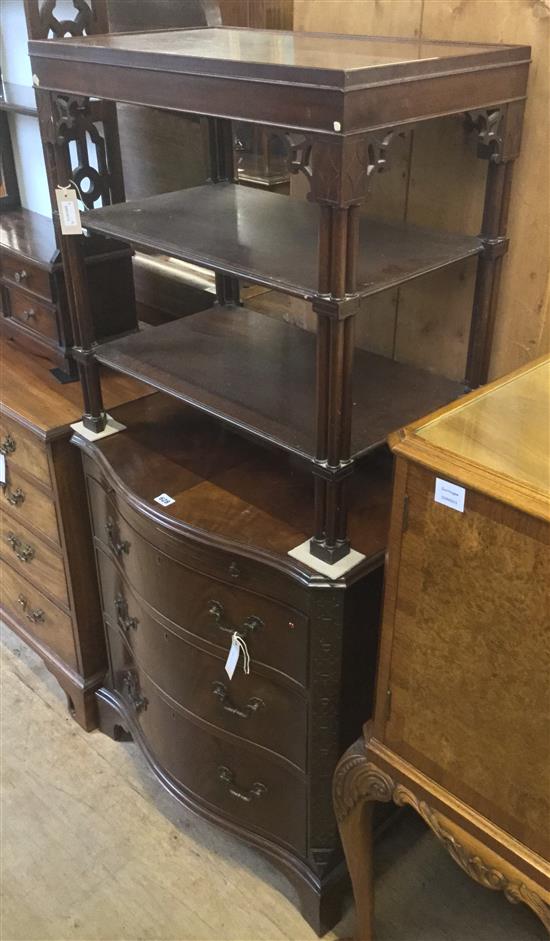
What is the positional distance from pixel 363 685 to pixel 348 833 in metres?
0.24

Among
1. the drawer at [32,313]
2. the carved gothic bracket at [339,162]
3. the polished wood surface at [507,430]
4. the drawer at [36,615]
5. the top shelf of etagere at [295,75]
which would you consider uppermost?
the top shelf of etagere at [295,75]

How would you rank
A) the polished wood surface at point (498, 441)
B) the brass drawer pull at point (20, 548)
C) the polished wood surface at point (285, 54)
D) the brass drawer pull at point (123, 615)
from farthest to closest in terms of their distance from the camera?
the brass drawer pull at point (20, 548) < the brass drawer pull at point (123, 615) < the polished wood surface at point (285, 54) < the polished wood surface at point (498, 441)

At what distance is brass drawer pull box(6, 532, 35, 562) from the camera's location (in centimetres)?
195

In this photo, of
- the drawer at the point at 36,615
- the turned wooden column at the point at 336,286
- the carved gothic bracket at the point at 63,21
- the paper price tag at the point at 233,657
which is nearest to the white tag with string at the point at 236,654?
the paper price tag at the point at 233,657

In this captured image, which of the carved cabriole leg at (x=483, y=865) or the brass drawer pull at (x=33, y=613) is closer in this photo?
the carved cabriole leg at (x=483, y=865)

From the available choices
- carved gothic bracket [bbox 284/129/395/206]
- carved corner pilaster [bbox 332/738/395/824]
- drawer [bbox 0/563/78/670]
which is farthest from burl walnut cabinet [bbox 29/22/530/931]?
drawer [bbox 0/563/78/670]

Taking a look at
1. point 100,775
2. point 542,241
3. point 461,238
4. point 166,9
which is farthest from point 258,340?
point 100,775

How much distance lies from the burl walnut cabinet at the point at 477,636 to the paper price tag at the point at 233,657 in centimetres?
30

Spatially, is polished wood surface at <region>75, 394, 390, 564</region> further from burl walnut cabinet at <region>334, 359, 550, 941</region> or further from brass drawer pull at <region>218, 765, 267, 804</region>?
brass drawer pull at <region>218, 765, 267, 804</region>

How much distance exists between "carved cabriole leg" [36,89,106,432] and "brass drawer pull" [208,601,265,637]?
463 mm

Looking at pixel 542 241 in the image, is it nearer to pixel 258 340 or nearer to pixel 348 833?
pixel 258 340

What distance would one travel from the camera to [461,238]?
1.33m

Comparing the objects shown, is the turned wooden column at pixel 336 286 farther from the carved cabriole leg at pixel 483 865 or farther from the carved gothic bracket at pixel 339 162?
the carved cabriole leg at pixel 483 865

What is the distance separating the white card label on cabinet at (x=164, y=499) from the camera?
1.43m
